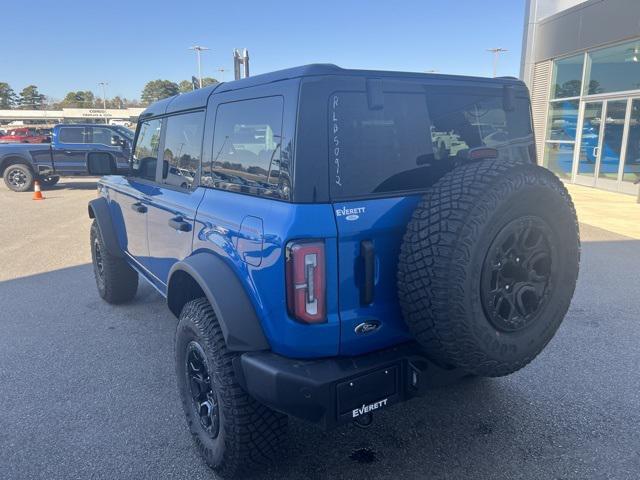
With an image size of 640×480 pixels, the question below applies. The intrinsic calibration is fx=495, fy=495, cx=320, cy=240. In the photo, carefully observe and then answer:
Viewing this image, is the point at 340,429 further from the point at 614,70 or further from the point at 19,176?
the point at 19,176

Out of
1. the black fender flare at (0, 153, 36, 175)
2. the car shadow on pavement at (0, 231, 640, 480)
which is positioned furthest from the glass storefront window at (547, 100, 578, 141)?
the black fender flare at (0, 153, 36, 175)

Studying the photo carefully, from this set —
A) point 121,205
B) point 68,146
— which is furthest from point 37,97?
point 121,205

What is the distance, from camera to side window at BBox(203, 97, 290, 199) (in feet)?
7.33

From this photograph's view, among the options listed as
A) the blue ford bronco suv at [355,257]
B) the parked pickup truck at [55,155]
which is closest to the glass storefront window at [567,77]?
the parked pickup truck at [55,155]

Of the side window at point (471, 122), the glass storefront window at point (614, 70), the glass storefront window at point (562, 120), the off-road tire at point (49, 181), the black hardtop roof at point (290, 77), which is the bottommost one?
the off-road tire at point (49, 181)

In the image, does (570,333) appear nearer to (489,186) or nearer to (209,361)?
A: (489,186)

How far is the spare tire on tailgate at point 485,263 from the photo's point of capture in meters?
2.02

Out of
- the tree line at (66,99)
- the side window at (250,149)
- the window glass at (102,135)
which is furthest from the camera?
the tree line at (66,99)

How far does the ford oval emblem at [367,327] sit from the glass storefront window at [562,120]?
583 inches

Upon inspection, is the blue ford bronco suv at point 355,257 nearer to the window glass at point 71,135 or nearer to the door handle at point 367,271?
the door handle at point 367,271

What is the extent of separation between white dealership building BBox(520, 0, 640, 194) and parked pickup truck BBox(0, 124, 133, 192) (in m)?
12.9

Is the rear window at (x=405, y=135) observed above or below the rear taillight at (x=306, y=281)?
above

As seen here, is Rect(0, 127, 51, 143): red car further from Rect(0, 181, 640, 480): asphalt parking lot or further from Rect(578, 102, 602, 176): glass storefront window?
Rect(0, 181, 640, 480): asphalt parking lot

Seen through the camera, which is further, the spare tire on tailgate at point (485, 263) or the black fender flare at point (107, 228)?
the black fender flare at point (107, 228)
